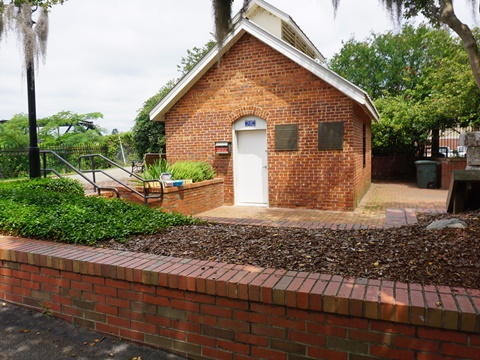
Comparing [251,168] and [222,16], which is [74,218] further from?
[251,168]

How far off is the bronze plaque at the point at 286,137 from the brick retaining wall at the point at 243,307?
7.03 metres

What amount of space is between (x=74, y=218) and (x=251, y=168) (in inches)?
261

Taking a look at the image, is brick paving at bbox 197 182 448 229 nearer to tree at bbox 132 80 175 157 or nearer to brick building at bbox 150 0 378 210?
brick building at bbox 150 0 378 210

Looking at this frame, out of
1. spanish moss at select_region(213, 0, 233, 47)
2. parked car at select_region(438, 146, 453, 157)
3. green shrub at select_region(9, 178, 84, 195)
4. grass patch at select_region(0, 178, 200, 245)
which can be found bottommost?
grass patch at select_region(0, 178, 200, 245)

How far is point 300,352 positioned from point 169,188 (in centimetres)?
661

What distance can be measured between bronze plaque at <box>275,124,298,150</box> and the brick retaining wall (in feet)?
23.1

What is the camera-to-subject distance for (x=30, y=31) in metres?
7.88

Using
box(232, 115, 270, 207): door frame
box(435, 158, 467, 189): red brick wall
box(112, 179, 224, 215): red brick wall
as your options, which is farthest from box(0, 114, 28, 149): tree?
box(435, 158, 467, 189): red brick wall

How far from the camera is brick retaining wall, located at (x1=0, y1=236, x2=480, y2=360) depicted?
232 cm

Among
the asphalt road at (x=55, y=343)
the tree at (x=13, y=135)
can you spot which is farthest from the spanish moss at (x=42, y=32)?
the tree at (x=13, y=135)

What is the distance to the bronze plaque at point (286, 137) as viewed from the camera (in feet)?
32.9

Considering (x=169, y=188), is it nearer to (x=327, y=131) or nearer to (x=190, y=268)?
(x=327, y=131)

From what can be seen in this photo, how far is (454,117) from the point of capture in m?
15.3

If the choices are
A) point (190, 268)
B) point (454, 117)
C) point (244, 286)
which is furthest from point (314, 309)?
point (454, 117)
